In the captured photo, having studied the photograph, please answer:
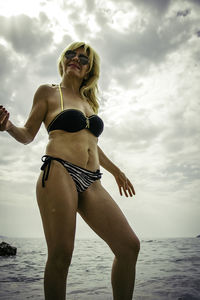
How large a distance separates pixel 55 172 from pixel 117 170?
1339 millimetres

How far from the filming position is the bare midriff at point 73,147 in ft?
8.36

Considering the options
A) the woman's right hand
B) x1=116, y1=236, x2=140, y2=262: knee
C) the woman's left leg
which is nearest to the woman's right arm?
the woman's right hand

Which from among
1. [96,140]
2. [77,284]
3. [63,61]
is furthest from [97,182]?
[77,284]

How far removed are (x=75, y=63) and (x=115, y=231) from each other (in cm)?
239

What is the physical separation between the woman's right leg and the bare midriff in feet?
0.55

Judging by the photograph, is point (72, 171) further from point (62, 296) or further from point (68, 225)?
point (62, 296)

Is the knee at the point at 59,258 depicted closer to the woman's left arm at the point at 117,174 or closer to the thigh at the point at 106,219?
the thigh at the point at 106,219

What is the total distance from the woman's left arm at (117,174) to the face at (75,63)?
3.86ft

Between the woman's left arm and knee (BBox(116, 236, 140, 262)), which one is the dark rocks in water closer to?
the woman's left arm

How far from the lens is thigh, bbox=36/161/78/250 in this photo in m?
2.11

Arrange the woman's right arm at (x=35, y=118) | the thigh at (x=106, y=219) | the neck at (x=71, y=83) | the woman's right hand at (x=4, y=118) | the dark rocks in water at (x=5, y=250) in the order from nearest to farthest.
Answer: the woman's right hand at (x=4, y=118) < the thigh at (x=106, y=219) < the woman's right arm at (x=35, y=118) < the neck at (x=71, y=83) < the dark rocks in water at (x=5, y=250)

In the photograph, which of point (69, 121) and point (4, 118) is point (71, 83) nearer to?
point (69, 121)

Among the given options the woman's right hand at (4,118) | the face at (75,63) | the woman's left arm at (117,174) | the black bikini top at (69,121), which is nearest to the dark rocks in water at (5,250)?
the woman's left arm at (117,174)

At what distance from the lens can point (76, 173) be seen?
2.52 m
